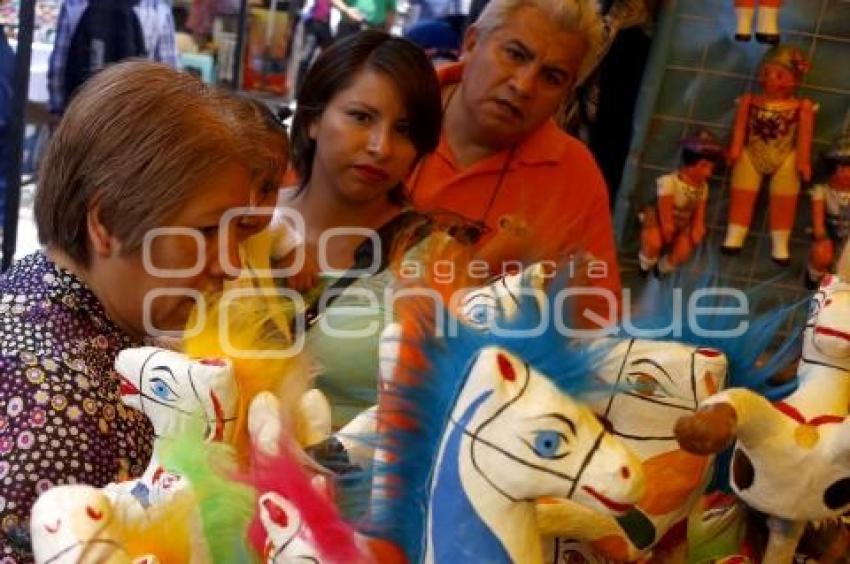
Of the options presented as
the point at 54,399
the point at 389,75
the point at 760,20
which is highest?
the point at 760,20

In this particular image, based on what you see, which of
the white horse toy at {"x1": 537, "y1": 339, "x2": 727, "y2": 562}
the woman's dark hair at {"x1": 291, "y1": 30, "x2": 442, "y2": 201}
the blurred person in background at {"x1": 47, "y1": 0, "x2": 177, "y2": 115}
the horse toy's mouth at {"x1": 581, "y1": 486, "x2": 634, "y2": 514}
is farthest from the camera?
the blurred person in background at {"x1": 47, "y1": 0, "x2": 177, "y2": 115}

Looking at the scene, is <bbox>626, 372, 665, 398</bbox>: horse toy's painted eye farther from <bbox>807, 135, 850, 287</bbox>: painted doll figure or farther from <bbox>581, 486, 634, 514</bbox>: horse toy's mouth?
<bbox>807, 135, 850, 287</bbox>: painted doll figure

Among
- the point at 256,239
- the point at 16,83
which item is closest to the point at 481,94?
the point at 256,239

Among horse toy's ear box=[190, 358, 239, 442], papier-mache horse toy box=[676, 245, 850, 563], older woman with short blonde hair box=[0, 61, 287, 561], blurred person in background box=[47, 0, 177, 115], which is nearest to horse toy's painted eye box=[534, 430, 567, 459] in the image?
papier-mache horse toy box=[676, 245, 850, 563]

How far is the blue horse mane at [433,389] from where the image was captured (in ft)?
1.46

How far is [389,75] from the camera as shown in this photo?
98cm

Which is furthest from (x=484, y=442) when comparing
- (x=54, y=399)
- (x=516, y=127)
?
(x=516, y=127)

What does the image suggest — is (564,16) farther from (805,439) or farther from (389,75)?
(805,439)

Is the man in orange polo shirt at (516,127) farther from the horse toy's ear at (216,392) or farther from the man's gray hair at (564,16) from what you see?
the horse toy's ear at (216,392)

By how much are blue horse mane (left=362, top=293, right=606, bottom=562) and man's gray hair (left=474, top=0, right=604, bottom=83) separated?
715mm

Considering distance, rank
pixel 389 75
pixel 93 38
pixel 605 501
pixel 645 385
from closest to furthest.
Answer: pixel 605 501 → pixel 645 385 → pixel 389 75 → pixel 93 38

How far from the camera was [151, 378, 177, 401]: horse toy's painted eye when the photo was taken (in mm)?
552

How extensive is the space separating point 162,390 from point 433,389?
190 mm

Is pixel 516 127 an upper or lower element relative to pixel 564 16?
lower
